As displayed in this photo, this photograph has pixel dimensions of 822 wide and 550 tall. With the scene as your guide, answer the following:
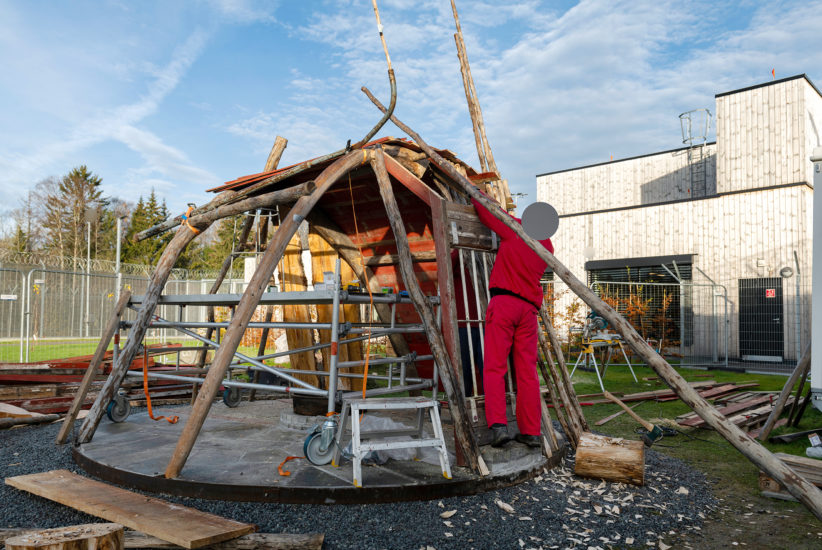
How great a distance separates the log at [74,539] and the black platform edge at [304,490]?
145 centimetres

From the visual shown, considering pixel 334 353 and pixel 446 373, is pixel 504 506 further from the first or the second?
pixel 334 353

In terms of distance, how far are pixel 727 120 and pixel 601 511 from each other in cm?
1880

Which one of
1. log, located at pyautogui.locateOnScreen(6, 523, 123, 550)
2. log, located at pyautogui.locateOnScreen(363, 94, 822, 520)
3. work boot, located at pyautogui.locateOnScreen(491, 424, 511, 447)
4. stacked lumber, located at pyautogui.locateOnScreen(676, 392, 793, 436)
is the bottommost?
stacked lumber, located at pyautogui.locateOnScreen(676, 392, 793, 436)

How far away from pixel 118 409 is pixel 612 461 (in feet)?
18.2

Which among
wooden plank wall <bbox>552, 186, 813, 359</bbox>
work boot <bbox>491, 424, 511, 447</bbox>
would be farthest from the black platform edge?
wooden plank wall <bbox>552, 186, 813, 359</bbox>

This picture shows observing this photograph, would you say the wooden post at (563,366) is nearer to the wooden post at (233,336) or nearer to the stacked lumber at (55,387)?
the wooden post at (233,336)

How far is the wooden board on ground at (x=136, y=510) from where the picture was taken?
323cm

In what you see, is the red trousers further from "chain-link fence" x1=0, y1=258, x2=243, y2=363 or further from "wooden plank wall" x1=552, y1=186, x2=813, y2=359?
"wooden plank wall" x1=552, y1=186, x2=813, y2=359

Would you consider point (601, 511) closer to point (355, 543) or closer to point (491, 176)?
point (355, 543)

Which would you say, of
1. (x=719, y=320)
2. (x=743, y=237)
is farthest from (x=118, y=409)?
(x=743, y=237)

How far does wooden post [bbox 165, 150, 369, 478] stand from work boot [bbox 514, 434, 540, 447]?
262 centimetres

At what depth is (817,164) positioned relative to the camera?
614 centimetres

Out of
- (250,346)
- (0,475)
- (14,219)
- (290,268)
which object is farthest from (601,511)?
(14,219)

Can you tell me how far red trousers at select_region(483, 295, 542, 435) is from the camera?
5020mm
